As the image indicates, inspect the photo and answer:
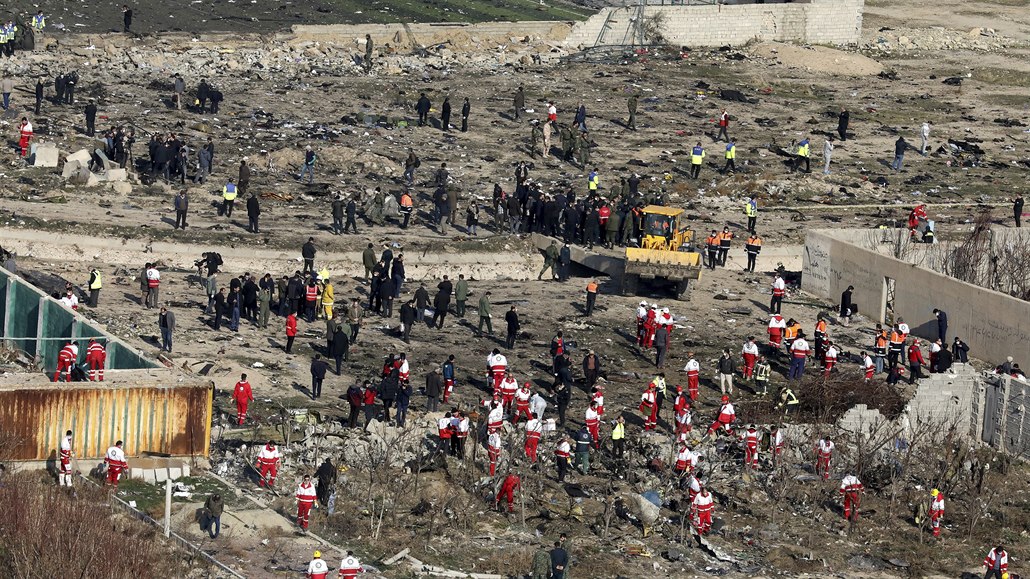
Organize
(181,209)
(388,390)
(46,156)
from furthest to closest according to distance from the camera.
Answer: (46,156) < (181,209) < (388,390)

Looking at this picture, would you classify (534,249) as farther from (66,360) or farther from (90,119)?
(66,360)

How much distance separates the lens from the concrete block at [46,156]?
52.9 meters

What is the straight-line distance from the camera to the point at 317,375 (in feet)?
125

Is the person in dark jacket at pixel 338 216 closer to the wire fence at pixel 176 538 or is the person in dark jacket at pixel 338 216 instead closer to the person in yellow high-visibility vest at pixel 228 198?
the person in yellow high-visibility vest at pixel 228 198

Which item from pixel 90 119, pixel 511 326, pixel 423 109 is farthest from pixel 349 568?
pixel 423 109

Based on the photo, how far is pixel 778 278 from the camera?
47688mm

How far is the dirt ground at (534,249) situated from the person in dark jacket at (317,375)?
268 millimetres

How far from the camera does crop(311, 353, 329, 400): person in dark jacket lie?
38.1 m

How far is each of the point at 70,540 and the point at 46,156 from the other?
26078mm

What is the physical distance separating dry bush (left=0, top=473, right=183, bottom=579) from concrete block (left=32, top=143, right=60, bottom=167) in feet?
74.6

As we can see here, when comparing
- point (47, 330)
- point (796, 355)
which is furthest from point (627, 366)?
point (47, 330)

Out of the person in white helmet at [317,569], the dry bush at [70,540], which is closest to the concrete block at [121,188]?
the dry bush at [70,540]

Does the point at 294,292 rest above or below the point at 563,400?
above

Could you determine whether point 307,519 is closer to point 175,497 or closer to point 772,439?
point 175,497
